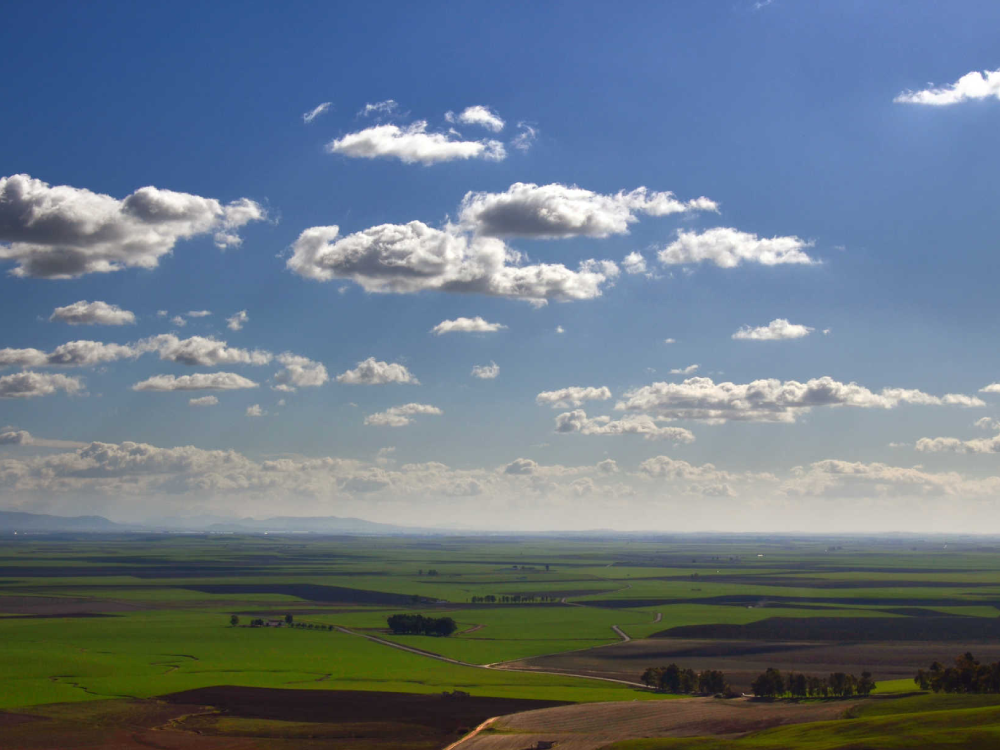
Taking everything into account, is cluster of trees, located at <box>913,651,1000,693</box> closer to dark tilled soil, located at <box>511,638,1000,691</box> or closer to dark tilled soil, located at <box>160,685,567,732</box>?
dark tilled soil, located at <box>511,638,1000,691</box>

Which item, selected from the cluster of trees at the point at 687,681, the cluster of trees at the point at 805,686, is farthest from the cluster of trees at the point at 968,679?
the cluster of trees at the point at 687,681

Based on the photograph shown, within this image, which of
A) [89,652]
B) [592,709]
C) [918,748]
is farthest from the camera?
[89,652]

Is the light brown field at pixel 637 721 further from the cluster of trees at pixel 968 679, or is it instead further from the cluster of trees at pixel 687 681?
the cluster of trees at pixel 968 679

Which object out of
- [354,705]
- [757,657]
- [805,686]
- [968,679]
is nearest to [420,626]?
[757,657]

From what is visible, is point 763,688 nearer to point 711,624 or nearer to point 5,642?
point 711,624

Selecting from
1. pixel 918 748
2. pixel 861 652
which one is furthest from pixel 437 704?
pixel 861 652

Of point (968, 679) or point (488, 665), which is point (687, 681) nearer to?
point (968, 679)

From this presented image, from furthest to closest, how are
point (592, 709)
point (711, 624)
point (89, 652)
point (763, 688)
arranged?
point (711, 624), point (89, 652), point (763, 688), point (592, 709)
